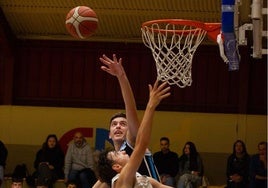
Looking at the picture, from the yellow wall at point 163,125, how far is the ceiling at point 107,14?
1.55m

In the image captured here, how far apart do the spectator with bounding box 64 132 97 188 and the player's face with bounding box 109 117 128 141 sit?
7.14 meters

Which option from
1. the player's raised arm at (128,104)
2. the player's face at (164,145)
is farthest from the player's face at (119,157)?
the player's face at (164,145)

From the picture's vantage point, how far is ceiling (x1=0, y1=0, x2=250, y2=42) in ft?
43.3

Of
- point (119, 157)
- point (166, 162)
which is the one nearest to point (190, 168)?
point (166, 162)

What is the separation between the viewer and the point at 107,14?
1369 cm

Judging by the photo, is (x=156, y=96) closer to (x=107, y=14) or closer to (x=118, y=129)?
(x=118, y=129)

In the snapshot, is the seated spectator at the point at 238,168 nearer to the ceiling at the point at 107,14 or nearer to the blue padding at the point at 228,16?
the ceiling at the point at 107,14

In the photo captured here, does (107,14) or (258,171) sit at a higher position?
(107,14)

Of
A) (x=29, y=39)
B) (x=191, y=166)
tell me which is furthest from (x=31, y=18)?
(x=191, y=166)

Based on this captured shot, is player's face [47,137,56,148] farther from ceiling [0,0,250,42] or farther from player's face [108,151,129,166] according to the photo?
player's face [108,151,129,166]

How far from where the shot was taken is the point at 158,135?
14.4 meters

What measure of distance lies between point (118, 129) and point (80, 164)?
24.6ft

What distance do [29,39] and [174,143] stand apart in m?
3.68

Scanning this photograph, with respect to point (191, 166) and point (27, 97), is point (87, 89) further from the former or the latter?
point (191, 166)
